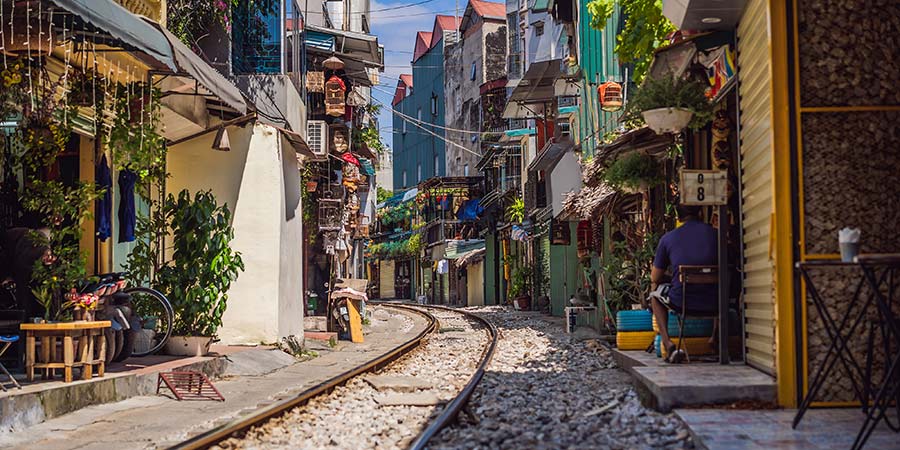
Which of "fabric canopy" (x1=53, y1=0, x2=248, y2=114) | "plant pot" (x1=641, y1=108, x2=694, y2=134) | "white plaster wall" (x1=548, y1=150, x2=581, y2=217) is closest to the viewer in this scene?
"fabric canopy" (x1=53, y1=0, x2=248, y2=114)

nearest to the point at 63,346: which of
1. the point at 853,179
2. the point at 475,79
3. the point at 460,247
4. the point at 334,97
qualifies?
the point at 853,179

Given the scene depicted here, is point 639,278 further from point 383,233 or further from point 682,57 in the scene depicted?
point 383,233

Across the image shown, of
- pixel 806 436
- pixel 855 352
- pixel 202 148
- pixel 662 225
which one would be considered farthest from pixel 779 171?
pixel 202 148

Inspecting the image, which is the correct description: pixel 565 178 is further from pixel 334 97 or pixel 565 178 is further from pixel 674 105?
pixel 674 105

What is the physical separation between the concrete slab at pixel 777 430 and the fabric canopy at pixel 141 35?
5555 millimetres

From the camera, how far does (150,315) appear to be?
12.8m

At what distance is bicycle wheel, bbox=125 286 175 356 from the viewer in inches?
486

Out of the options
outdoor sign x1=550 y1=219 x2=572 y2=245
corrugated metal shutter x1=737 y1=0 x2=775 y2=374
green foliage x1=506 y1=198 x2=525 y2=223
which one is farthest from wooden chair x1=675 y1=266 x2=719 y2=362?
green foliage x1=506 y1=198 x2=525 y2=223

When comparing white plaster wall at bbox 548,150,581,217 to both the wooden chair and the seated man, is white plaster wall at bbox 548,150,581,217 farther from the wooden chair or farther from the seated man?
the wooden chair

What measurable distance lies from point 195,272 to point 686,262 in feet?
21.8

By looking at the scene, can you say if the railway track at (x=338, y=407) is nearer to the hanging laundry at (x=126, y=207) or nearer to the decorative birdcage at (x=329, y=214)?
the hanging laundry at (x=126, y=207)

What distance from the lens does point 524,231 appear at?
37781 millimetres

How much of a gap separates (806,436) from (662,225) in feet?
26.5

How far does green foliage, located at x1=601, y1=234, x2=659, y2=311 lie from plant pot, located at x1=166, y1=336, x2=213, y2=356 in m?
5.96
